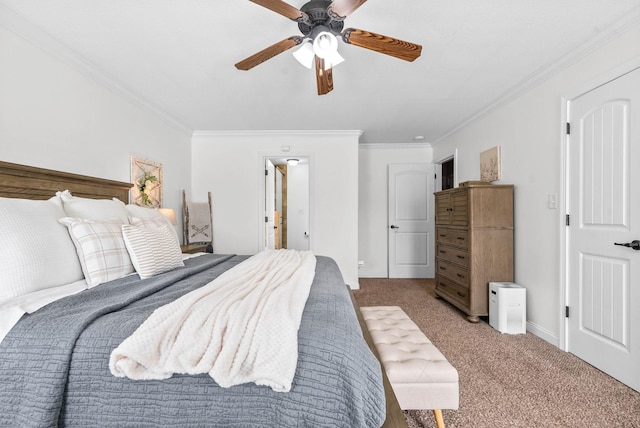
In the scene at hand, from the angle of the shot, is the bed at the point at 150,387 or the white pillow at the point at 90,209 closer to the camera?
the bed at the point at 150,387

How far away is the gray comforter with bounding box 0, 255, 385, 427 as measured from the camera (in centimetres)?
88

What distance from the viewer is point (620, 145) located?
2.00 m

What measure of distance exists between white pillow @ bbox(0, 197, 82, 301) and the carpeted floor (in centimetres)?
197

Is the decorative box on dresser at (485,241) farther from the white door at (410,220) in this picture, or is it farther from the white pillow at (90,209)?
the white pillow at (90,209)

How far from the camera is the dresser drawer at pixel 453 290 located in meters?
3.20

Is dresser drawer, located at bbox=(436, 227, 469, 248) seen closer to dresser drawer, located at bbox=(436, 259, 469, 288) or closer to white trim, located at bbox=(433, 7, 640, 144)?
→ dresser drawer, located at bbox=(436, 259, 469, 288)

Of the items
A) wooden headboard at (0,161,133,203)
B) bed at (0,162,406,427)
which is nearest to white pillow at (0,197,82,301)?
bed at (0,162,406,427)

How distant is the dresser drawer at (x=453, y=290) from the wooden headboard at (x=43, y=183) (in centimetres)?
368

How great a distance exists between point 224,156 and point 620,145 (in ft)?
14.4

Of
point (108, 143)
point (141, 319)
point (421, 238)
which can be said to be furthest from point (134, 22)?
point (421, 238)

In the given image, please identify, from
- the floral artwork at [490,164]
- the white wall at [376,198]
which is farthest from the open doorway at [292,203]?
the floral artwork at [490,164]

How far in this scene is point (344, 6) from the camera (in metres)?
1.56

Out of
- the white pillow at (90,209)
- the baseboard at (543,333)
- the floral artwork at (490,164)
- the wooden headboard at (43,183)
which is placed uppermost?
the floral artwork at (490,164)

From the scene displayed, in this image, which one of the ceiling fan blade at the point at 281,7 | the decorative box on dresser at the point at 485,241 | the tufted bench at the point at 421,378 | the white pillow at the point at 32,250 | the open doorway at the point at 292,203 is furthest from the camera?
Result: the open doorway at the point at 292,203
